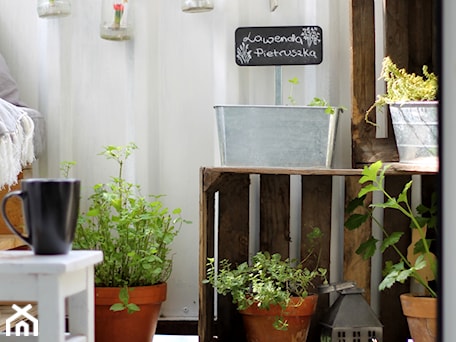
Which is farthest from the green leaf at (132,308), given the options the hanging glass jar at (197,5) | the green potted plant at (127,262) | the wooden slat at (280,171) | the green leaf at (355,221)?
the hanging glass jar at (197,5)

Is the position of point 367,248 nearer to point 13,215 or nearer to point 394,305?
point 394,305

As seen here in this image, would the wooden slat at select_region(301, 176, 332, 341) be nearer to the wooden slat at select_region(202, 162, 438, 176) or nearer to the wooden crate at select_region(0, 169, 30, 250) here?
the wooden slat at select_region(202, 162, 438, 176)

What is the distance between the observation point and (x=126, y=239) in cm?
328

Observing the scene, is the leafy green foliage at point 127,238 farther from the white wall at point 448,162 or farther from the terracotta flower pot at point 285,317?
the white wall at point 448,162

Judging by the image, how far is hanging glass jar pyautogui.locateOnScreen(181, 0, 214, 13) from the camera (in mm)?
3410

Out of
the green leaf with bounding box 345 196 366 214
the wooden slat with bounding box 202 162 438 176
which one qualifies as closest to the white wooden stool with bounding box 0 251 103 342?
the wooden slat with bounding box 202 162 438 176

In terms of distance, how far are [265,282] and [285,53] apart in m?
0.92

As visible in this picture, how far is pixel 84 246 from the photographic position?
10.8 feet

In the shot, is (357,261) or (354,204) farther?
(357,261)

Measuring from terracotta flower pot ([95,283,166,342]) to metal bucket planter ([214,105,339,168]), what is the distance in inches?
25.9

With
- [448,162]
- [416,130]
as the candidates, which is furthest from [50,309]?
[416,130]

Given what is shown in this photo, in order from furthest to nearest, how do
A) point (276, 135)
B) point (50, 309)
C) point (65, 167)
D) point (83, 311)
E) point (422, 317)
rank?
1. point (65, 167)
2. point (276, 135)
3. point (422, 317)
4. point (83, 311)
5. point (50, 309)

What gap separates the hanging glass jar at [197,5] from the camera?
3.41m

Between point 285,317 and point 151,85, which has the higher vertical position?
point 151,85
